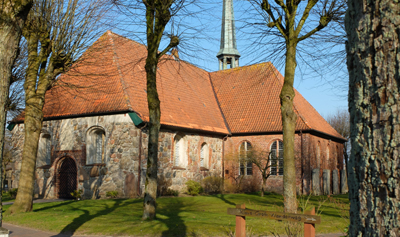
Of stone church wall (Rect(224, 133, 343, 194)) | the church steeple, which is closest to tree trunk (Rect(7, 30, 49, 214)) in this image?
stone church wall (Rect(224, 133, 343, 194))

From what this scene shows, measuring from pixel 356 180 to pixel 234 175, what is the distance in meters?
23.0

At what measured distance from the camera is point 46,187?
1966 centimetres

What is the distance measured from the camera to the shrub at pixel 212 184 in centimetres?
2177

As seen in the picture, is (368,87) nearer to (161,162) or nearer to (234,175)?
(161,162)

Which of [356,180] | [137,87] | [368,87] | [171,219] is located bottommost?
[171,219]

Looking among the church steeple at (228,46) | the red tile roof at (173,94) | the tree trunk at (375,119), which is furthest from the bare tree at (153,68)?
the church steeple at (228,46)

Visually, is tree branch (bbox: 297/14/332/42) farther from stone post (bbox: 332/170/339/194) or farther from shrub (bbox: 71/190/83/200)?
stone post (bbox: 332/170/339/194)

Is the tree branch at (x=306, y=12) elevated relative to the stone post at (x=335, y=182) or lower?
elevated

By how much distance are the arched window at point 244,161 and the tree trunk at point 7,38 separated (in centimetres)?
1913

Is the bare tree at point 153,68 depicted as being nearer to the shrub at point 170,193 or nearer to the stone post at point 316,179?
the shrub at point 170,193

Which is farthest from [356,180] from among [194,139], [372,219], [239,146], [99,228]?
[239,146]

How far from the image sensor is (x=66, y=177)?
19328 mm

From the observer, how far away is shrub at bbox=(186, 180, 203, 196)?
769 inches

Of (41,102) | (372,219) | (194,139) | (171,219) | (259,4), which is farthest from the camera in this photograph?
(194,139)
